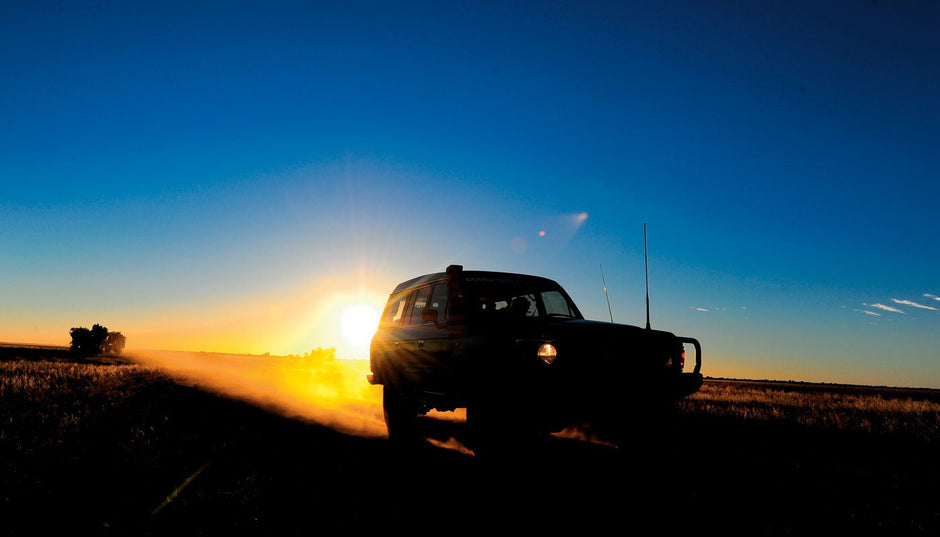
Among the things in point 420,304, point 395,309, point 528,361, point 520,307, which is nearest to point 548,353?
point 528,361

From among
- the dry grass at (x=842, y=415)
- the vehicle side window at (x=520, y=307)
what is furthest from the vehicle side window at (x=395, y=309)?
the dry grass at (x=842, y=415)

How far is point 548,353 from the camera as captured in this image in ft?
17.7

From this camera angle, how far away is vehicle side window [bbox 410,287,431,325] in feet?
26.2

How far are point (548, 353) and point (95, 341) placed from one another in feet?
205

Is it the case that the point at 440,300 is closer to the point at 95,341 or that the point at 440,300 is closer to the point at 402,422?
the point at 402,422

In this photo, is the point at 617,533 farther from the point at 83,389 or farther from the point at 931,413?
the point at 931,413

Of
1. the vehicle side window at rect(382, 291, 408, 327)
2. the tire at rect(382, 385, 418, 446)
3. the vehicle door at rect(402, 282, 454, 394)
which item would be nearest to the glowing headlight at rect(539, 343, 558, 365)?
the vehicle door at rect(402, 282, 454, 394)

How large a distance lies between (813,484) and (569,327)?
3.56 meters

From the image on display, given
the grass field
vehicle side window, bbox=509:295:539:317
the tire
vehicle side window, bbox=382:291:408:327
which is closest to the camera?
the grass field

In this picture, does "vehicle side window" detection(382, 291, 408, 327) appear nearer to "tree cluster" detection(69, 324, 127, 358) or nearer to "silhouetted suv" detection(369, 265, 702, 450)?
"silhouetted suv" detection(369, 265, 702, 450)

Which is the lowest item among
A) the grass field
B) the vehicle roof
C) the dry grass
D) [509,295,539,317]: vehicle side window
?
the grass field

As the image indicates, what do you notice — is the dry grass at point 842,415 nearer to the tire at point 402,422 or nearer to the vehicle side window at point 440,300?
the tire at point 402,422

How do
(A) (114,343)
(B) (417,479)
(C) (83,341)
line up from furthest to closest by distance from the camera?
(A) (114,343)
(C) (83,341)
(B) (417,479)

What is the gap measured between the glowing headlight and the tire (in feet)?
11.4
